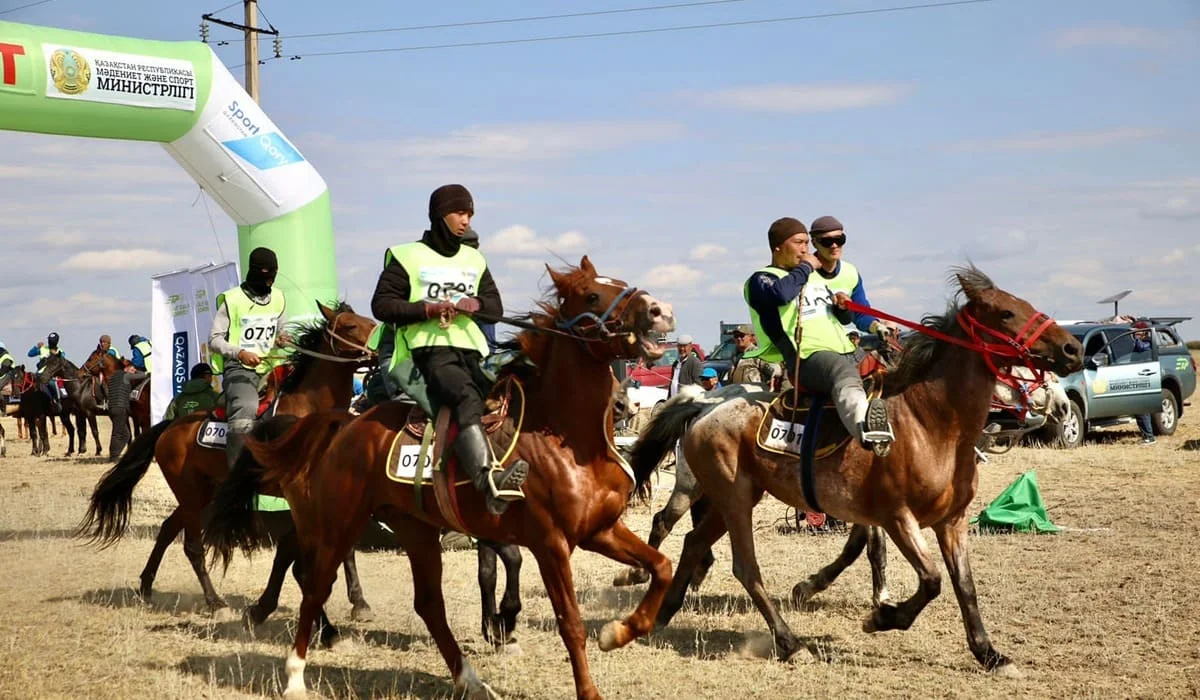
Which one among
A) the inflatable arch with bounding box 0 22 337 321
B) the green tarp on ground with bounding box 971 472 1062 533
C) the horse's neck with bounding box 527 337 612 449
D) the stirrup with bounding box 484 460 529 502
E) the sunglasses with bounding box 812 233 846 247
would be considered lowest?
the green tarp on ground with bounding box 971 472 1062 533

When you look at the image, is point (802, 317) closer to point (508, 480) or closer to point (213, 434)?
point (508, 480)

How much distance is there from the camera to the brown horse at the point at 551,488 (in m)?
6.20

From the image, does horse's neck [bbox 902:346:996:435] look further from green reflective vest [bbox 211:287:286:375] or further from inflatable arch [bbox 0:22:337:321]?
inflatable arch [bbox 0:22:337:321]

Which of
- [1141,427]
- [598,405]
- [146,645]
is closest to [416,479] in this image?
[598,405]

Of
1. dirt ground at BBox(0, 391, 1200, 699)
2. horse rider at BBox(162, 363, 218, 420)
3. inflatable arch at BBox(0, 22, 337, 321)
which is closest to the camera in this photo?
dirt ground at BBox(0, 391, 1200, 699)

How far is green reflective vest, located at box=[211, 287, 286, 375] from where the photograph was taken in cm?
955

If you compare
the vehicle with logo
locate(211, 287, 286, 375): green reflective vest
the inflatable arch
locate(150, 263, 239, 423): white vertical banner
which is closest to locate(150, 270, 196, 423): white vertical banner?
locate(150, 263, 239, 423): white vertical banner

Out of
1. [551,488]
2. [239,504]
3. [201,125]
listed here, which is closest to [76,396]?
[201,125]

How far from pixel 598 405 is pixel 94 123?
921 cm

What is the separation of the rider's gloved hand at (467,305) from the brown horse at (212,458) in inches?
96.5

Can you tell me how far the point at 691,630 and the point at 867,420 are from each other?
7.45 ft

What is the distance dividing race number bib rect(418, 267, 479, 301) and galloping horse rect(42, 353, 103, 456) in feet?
69.5

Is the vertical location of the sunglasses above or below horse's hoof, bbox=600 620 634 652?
above

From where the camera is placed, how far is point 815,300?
7809 millimetres
